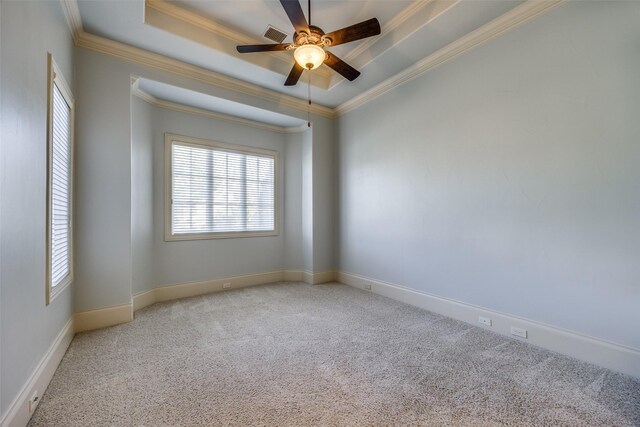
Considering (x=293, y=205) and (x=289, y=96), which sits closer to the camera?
(x=289, y=96)

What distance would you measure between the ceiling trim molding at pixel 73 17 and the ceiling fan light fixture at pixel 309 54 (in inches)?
80.2

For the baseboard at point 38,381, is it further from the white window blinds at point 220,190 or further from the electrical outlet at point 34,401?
the white window blinds at point 220,190

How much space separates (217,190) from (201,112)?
1244mm

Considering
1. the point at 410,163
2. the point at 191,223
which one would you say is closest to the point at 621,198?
the point at 410,163

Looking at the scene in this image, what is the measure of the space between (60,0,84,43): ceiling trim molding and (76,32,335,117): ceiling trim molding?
0.09 metres

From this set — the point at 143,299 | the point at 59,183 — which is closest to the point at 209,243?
the point at 143,299

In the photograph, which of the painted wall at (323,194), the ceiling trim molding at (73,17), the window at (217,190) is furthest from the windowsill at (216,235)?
the ceiling trim molding at (73,17)

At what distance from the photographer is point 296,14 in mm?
2248

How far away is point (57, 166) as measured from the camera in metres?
2.33

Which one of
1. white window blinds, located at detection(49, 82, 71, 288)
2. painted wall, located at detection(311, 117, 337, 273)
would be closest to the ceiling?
white window blinds, located at detection(49, 82, 71, 288)

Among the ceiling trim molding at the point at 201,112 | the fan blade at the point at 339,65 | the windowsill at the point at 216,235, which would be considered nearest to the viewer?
the fan blade at the point at 339,65

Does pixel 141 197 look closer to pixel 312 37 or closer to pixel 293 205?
pixel 293 205

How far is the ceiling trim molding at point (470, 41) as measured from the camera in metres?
2.53

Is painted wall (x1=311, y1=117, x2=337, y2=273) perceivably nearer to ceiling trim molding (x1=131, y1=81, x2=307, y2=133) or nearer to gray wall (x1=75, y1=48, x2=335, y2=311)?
ceiling trim molding (x1=131, y1=81, x2=307, y2=133)
